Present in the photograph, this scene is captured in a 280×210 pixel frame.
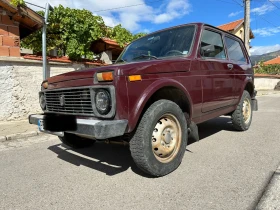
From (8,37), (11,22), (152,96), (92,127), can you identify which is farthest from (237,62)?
(11,22)

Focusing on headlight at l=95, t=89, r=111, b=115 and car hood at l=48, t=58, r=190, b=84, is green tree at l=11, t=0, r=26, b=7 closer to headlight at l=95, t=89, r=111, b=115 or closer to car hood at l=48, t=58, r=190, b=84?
car hood at l=48, t=58, r=190, b=84

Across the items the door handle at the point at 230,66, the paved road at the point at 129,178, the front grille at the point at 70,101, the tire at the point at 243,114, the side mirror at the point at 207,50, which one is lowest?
the paved road at the point at 129,178

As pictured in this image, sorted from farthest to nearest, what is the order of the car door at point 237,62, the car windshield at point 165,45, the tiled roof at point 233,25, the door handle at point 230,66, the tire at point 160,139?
the tiled roof at point 233,25, the car door at point 237,62, the door handle at point 230,66, the car windshield at point 165,45, the tire at point 160,139

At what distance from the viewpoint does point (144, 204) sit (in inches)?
95.2

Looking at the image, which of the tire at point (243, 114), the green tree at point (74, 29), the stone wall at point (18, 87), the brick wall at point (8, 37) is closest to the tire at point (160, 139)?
the tire at point (243, 114)

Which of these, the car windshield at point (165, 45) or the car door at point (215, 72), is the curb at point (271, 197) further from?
the car windshield at point (165, 45)

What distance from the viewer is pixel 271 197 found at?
7.97ft

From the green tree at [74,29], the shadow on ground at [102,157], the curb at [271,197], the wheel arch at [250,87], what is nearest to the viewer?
the curb at [271,197]

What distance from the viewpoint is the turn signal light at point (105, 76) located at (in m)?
2.61

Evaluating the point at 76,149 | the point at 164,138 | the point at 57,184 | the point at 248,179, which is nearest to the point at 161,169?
the point at 164,138

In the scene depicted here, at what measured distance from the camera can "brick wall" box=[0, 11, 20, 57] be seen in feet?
24.2

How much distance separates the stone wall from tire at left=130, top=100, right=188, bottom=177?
603 cm

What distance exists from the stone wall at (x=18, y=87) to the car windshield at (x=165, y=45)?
4.79m

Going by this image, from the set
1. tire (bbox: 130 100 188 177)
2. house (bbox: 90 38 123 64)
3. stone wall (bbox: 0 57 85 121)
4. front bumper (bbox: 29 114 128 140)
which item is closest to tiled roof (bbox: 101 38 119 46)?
house (bbox: 90 38 123 64)
